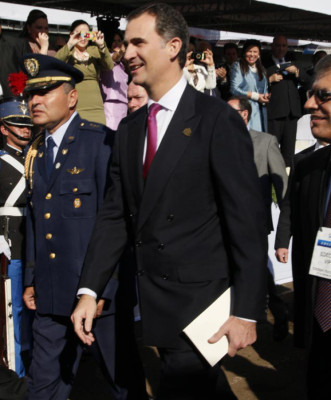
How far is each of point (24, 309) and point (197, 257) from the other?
8.12 ft

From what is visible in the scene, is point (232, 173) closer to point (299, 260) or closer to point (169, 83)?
point (169, 83)

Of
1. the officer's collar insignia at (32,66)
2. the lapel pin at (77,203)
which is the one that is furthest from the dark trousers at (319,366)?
the officer's collar insignia at (32,66)

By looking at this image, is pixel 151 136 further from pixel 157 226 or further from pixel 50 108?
pixel 50 108

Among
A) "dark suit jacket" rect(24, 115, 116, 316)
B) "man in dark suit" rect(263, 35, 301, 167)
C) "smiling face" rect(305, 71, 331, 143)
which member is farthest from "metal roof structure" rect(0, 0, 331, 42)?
"smiling face" rect(305, 71, 331, 143)

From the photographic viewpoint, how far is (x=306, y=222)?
302cm

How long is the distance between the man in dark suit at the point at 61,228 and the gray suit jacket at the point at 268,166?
2.31 metres

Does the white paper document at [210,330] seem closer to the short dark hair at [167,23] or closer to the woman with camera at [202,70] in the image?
the short dark hair at [167,23]

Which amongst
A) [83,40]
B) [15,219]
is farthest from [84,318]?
[83,40]

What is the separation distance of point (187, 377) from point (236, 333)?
0.31 metres

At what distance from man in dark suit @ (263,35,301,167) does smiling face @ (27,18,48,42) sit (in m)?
4.06

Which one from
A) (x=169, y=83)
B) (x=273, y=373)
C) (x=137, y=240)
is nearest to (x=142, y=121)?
(x=169, y=83)

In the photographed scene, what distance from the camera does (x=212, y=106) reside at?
2553mm

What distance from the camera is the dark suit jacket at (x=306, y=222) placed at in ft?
9.55

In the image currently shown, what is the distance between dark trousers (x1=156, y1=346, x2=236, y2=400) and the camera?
8.20 ft
